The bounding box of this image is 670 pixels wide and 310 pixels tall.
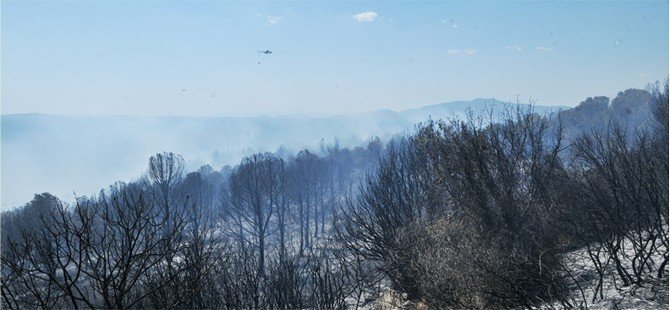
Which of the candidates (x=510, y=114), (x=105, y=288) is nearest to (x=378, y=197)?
(x=510, y=114)

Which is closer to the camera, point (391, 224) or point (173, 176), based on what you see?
point (391, 224)

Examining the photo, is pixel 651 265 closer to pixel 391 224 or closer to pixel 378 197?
pixel 391 224

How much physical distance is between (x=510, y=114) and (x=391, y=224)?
6905mm

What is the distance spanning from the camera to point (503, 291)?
37.0 feet

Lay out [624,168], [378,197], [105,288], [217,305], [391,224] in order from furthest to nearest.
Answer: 1. [378,197]
2. [391,224]
3. [624,168]
4. [217,305]
5. [105,288]

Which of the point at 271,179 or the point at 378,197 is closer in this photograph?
the point at 378,197

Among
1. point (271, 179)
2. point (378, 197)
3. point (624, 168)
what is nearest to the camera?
point (624, 168)

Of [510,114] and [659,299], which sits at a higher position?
[510,114]

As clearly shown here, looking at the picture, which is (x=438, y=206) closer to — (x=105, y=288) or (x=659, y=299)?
Answer: (x=659, y=299)

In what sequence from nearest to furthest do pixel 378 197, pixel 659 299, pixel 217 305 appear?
pixel 659 299
pixel 217 305
pixel 378 197

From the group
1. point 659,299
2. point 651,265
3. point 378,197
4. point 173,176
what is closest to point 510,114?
point 378,197

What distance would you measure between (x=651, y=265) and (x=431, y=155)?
33.5 ft

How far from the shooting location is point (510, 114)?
66.7ft

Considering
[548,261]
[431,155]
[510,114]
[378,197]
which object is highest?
[510,114]
